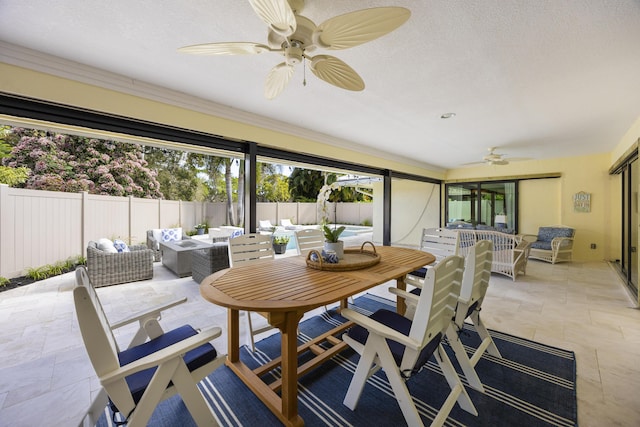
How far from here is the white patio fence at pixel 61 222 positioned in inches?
168

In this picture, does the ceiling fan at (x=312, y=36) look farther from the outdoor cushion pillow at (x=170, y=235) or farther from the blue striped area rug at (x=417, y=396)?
the outdoor cushion pillow at (x=170, y=235)

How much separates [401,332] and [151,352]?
1.43m

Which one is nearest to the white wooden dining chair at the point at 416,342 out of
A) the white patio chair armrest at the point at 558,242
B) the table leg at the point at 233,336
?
the table leg at the point at 233,336

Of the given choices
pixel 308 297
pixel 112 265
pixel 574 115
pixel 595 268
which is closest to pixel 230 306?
pixel 308 297

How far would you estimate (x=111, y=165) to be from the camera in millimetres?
8062

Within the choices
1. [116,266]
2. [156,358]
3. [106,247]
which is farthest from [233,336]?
[106,247]

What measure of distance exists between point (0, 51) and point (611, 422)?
4787 mm

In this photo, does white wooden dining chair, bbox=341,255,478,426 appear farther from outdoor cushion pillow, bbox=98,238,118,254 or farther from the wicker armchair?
outdoor cushion pillow, bbox=98,238,118,254

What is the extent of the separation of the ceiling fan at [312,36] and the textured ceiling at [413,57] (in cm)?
32

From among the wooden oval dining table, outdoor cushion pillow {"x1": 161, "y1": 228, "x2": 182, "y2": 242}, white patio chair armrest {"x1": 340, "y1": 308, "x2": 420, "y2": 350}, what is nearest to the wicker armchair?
outdoor cushion pillow {"x1": 161, "y1": 228, "x2": 182, "y2": 242}

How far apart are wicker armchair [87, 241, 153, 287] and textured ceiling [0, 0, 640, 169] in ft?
9.20

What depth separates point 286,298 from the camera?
1.44 meters

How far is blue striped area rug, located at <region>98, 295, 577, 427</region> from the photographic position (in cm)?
155

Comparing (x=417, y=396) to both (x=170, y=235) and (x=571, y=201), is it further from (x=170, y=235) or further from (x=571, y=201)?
(x=571, y=201)
